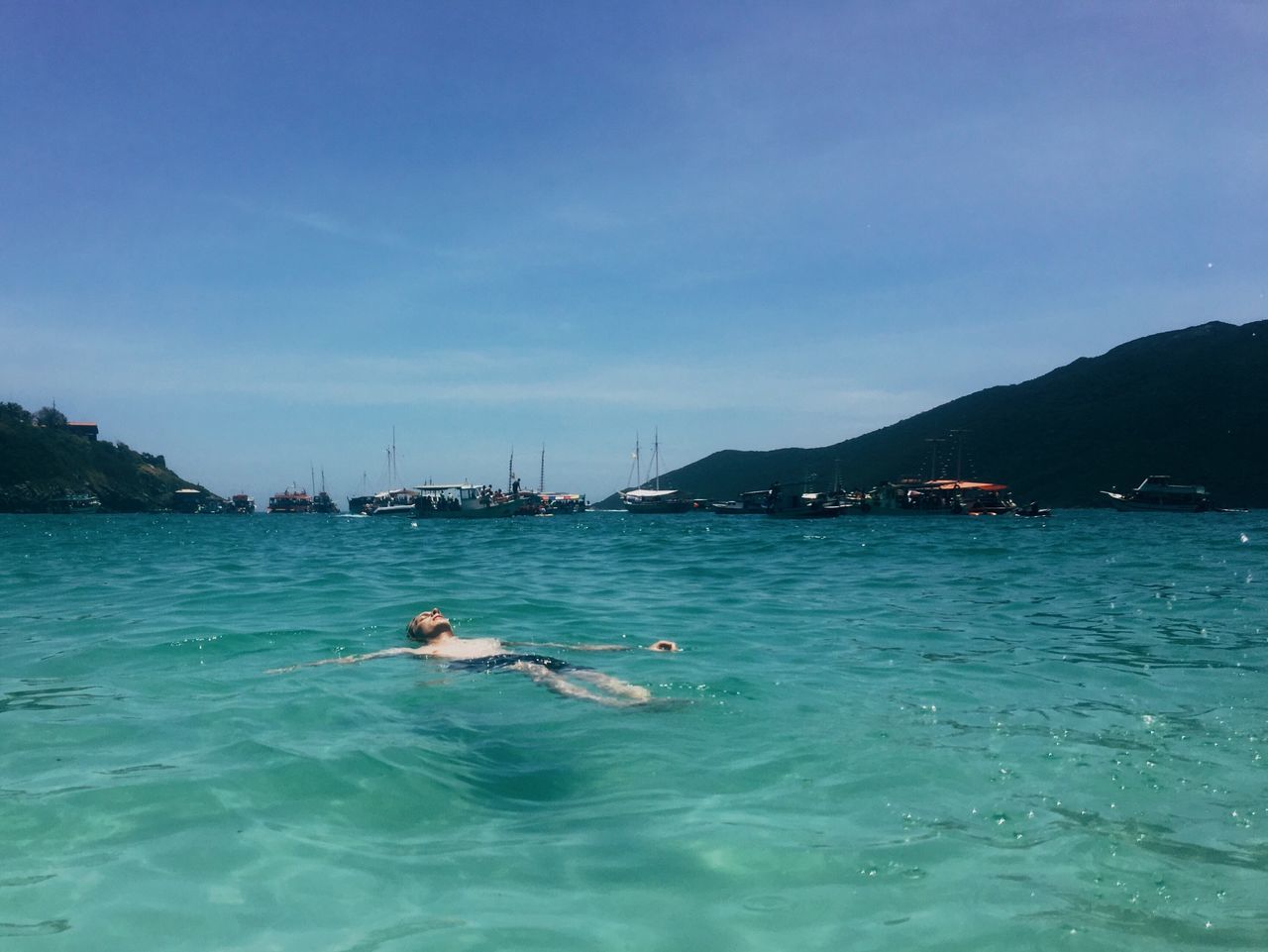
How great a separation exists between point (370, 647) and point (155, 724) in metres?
3.90

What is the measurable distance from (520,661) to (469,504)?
82.7 m

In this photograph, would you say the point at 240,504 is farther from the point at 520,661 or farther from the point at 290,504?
the point at 520,661

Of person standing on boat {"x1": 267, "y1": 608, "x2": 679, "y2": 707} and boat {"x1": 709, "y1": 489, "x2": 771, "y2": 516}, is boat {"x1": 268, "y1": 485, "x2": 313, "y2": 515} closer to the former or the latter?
boat {"x1": 709, "y1": 489, "x2": 771, "y2": 516}

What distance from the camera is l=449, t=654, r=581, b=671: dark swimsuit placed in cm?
828

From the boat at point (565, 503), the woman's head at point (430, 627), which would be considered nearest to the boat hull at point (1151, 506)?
the boat at point (565, 503)

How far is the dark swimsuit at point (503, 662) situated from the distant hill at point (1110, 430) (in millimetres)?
87821

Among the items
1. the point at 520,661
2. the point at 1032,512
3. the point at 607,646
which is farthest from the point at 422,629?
the point at 1032,512

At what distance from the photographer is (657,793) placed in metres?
4.91

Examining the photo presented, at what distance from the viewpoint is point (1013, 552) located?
26.4m

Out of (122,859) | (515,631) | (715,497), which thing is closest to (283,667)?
(515,631)

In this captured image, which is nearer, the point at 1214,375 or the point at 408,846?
the point at 408,846

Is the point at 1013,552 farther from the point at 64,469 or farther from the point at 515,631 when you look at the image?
the point at 64,469

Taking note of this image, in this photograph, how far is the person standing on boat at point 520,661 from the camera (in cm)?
723

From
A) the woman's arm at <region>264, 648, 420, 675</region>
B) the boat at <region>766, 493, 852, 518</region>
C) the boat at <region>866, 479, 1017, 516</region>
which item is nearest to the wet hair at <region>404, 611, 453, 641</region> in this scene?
the woman's arm at <region>264, 648, 420, 675</region>
